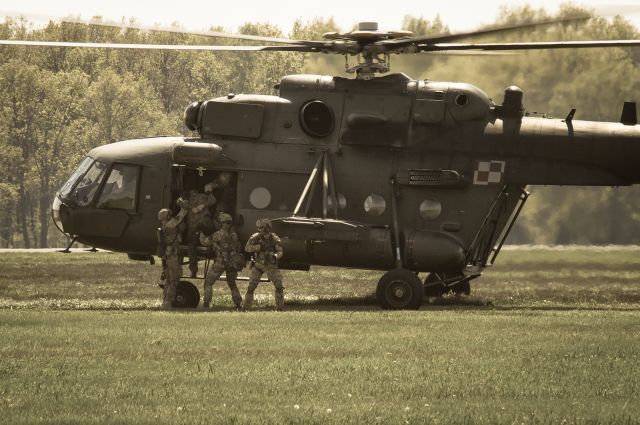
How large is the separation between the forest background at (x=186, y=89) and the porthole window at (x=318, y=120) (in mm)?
12548

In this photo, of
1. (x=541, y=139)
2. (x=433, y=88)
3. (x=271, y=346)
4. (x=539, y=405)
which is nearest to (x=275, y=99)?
(x=433, y=88)

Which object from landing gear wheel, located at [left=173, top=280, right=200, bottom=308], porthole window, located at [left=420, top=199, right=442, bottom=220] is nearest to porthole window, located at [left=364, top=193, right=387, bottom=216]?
porthole window, located at [left=420, top=199, right=442, bottom=220]

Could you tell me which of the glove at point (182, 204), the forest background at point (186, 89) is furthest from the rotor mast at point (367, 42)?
the forest background at point (186, 89)

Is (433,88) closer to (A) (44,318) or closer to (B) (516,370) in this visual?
(A) (44,318)

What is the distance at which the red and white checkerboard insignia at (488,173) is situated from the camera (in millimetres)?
26828

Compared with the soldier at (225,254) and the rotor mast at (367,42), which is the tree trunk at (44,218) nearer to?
the soldier at (225,254)

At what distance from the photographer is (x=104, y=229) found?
27.6 metres

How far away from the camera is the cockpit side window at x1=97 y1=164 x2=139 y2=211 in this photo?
90.4 feet

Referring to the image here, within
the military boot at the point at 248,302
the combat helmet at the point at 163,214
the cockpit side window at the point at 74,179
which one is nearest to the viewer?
the military boot at the point at 248,302

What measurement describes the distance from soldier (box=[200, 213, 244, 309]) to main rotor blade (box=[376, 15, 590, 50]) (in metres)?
4.49

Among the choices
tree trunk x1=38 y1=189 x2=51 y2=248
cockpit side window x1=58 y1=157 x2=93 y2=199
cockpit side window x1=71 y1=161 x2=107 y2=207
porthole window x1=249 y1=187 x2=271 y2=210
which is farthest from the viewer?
tree trunk x1=38 y1=189 x2=51 y2=248

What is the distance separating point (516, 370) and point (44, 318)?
881 cm

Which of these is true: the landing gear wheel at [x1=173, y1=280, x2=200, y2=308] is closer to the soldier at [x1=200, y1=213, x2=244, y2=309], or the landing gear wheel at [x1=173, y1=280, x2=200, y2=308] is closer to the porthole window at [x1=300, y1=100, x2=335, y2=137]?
the soldier at [x1=200, y1=213, x2=244, y2=309]

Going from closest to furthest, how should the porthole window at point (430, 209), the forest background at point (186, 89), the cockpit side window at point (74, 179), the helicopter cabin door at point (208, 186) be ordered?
the porthole window at point (430, 209) → the helicopter cabin door at point (208, 186) → the cockpit side window at point (74, 179) → the forest background at point (186, 89)
